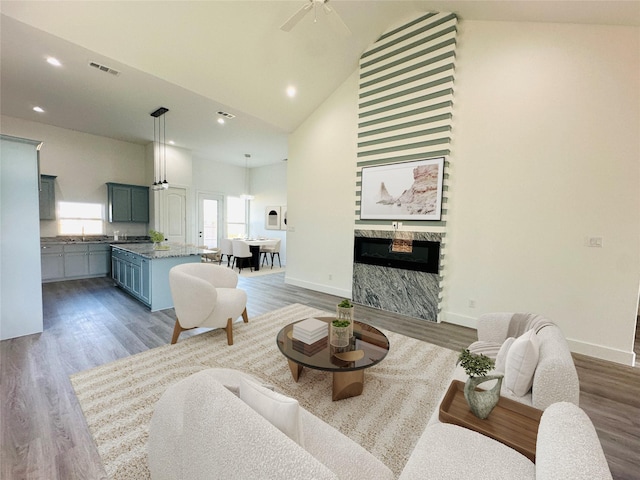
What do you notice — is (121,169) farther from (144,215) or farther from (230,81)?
(230,81)

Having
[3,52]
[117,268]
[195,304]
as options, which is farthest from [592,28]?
[117,268]

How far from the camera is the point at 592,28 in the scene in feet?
9.50

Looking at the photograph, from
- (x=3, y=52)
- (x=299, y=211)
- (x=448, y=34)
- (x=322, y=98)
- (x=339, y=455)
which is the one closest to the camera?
(x=339, y=455)

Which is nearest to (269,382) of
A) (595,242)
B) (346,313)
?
(346,313)

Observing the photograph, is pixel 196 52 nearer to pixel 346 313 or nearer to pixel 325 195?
pixel 325 195

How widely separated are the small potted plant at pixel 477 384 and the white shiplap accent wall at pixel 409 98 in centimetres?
267

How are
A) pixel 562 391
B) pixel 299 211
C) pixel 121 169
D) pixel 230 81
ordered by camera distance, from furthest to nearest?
pixel 121 169, pixel 299 211, pixel 230 81, pixel 562 391

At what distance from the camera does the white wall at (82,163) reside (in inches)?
232

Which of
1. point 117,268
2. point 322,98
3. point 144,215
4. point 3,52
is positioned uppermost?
point 322,98

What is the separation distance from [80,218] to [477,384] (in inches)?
331

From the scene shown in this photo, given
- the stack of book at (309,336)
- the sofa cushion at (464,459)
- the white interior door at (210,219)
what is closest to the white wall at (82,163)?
the white interior door at (210,219)

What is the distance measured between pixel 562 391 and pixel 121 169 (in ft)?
29.2

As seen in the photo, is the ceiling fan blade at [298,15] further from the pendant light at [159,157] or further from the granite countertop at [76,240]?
the granite countertop at [76,240]

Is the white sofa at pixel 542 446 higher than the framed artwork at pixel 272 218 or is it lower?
lower
